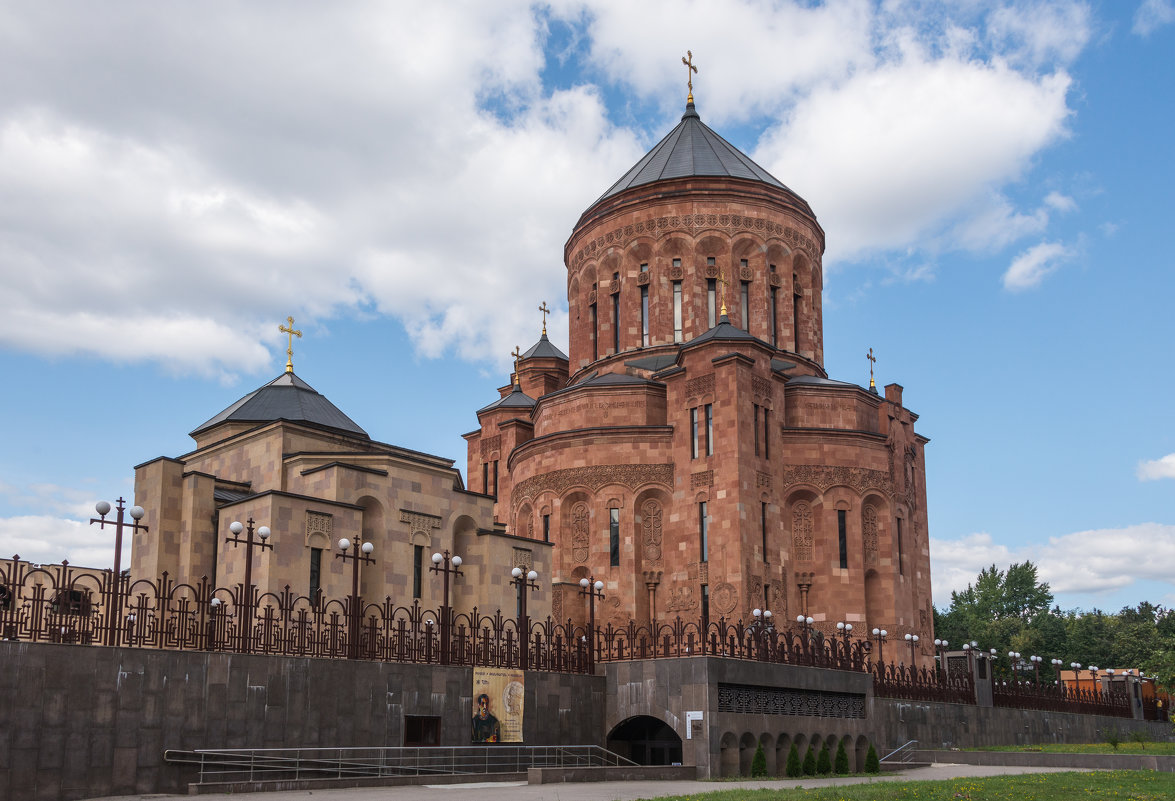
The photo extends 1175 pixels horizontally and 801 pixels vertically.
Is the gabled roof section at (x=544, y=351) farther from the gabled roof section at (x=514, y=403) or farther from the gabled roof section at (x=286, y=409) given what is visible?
the gabled roof section at (x=286, y=409)

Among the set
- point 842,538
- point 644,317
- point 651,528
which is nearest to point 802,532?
point 842,538

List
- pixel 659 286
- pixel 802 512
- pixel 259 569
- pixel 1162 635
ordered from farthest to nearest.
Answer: pixel 1162 635 < pixel 659 286 < pixel 802 512 < pixel 259 569

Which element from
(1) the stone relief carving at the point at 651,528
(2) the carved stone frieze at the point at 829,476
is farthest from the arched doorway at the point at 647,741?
(2) the carved stone frieze at the point at 829,476

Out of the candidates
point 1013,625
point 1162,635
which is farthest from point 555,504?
point 1162,635

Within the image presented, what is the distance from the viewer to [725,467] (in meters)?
33.6

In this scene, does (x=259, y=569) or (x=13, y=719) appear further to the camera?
(x=259, y=569)

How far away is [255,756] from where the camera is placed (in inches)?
696

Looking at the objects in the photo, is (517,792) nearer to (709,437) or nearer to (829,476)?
(709,437)

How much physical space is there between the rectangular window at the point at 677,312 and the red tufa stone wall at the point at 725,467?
319mm

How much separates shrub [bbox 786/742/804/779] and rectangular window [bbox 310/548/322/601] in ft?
40.3

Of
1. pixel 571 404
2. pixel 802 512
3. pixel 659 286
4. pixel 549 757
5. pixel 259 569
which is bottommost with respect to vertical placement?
pixel 549 757

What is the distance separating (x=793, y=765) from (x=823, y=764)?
1.25 meters

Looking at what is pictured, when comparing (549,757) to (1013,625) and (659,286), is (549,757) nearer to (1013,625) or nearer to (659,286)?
(659,286)

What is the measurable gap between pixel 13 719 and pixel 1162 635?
66117mm
